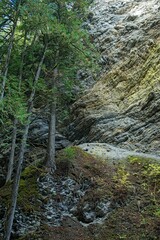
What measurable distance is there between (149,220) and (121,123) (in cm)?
1031

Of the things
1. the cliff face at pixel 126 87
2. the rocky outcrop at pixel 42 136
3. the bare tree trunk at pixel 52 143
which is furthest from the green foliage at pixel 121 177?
the rocky outcrop at pixel 42 136

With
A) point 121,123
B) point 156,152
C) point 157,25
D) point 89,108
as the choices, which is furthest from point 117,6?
point 156,152

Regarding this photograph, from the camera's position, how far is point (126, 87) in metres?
22.5

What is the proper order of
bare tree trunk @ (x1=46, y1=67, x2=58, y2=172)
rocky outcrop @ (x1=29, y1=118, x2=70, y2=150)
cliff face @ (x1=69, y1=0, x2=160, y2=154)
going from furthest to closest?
rocky outcrop @ (x1=29, y1=118, x2=70, y2=150)
cliff face @ (x1=69, y1=0, x2=160, y2=154)
bare tree trunk @ (x1=46, y1=67, x2=58, y2=172)

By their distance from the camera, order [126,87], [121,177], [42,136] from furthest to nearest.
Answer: [42,136]
[126,87]
[121,177]

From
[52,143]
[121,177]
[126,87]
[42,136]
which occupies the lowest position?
[121,177]

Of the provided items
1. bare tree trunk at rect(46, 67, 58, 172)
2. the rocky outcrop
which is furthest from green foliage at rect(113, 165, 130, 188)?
the rocky outcrop

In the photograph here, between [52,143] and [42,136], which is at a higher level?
[42,136]

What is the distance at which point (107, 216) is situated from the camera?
1017 centimetres

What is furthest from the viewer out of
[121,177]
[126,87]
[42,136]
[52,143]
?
[42,136]

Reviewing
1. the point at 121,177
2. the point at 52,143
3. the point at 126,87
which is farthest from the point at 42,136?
the point at 121,177

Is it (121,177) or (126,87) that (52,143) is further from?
(126,87)

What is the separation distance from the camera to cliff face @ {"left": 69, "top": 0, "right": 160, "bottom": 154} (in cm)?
1836

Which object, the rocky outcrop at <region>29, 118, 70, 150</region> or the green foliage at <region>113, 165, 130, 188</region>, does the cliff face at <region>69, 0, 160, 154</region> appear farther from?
the green foliage at <region>113, 165, 130, 188</region>
